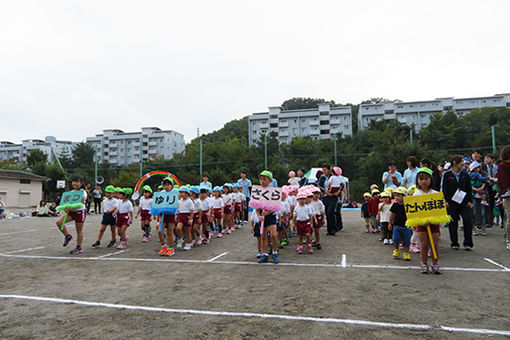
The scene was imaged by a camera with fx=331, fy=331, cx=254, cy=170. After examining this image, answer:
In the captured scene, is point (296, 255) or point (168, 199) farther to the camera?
point (168, 199)

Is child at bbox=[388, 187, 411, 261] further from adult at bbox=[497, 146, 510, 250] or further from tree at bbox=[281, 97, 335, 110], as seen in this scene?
tree at bbox=[281, 97, 335, 110]

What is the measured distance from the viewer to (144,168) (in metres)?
60.6

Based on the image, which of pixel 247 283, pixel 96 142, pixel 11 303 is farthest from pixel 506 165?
pixel 96 142

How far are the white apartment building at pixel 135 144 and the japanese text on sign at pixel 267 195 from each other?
93.2 metres

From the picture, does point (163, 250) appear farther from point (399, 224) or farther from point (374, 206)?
point (374, 206)

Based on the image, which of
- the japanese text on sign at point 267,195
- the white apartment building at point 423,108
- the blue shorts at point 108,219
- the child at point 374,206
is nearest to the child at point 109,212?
the blue shorts at point 108,219

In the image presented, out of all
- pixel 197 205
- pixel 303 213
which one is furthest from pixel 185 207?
pixel 303 213

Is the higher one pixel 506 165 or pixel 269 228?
pixel 506 165

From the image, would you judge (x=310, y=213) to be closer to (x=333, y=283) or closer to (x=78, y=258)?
(x=333, y=283)

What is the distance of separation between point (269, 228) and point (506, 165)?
205 inches

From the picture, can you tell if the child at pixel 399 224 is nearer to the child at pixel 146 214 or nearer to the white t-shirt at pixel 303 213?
the white t-shirt at pixel 303 213

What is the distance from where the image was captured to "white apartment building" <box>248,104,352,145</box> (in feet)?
261

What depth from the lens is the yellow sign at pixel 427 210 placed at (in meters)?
5.49

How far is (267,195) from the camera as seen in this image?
6832mm
